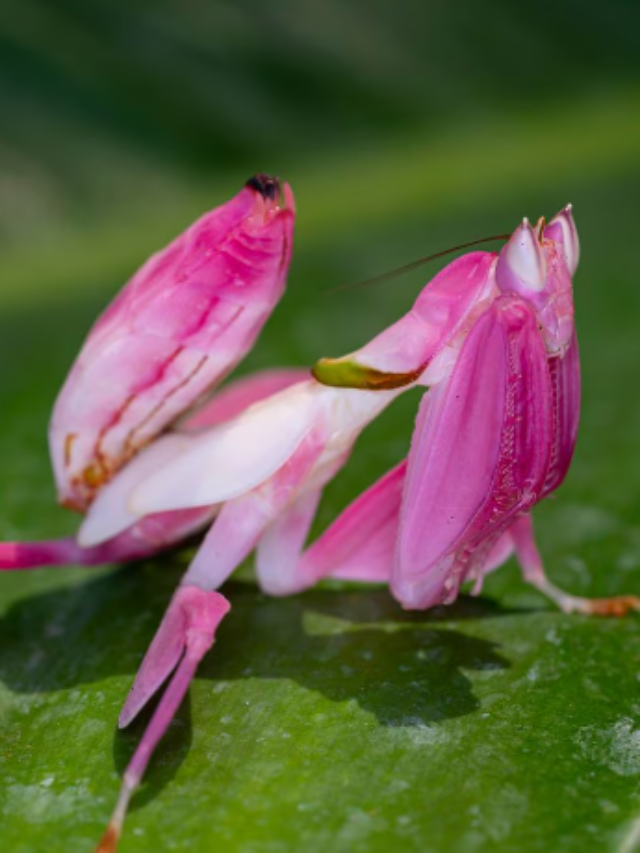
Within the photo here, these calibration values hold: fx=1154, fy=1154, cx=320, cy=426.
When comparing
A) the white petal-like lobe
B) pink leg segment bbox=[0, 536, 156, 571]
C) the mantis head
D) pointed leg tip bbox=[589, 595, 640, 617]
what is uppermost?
the mantis head

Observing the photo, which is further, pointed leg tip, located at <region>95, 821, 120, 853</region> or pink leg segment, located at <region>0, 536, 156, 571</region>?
pink leg segment, located at <region>0, 536, 156, 571</region>

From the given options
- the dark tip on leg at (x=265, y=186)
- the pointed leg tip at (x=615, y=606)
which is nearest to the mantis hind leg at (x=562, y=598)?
the pointed leg tip at (x=615, y=606)

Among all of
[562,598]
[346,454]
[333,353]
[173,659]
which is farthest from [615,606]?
[333,353]

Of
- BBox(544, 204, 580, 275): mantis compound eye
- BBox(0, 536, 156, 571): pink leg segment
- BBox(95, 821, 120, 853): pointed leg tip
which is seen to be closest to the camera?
BBox(95, 821, 120, 853): pointed leg tip

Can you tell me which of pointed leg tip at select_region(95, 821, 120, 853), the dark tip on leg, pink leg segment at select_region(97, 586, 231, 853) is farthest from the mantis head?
pointed leg tip at select_region(95, 821, 120, 853)

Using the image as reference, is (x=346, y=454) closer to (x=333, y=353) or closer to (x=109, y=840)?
(x=109, y=840)

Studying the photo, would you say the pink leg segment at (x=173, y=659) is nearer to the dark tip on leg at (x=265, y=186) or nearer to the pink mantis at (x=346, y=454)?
the pink mantis at (x=346, y=454)

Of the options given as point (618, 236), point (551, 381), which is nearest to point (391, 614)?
point (551, 381)

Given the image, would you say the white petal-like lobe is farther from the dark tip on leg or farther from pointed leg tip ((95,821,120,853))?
pointed leg tip ((95,821,120,853))
